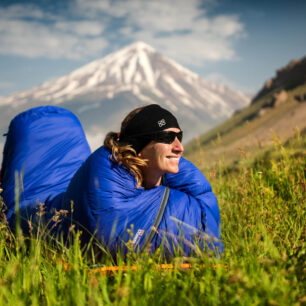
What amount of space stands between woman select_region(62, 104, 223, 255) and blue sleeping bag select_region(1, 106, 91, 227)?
0.94m

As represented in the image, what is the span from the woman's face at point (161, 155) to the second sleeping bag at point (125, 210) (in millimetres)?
175

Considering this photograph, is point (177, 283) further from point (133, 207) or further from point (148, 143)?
point (148, 143)

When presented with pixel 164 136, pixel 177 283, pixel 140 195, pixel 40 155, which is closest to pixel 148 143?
pixel 164 136

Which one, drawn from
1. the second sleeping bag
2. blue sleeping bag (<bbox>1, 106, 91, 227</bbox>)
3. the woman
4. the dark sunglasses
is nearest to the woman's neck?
the woman

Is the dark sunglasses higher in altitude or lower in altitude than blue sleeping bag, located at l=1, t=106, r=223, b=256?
higher

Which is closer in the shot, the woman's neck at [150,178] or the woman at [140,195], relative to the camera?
the woman at [140,195]

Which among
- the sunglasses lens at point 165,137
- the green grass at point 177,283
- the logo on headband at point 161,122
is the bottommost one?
the green grass at point 177,283

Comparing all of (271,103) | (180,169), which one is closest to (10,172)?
(180,169)

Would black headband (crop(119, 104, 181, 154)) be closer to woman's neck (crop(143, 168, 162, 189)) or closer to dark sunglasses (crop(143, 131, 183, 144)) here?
dark sunglasses (crop(143, 131, 183, 144))

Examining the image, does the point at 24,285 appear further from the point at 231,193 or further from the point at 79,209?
the point at 231,193

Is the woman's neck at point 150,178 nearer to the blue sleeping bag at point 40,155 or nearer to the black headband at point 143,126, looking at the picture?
the black headband at point 143,126

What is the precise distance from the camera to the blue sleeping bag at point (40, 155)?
3.41 m

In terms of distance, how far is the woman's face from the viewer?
2502mm

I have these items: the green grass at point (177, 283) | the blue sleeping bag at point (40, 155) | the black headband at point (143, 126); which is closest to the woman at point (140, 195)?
the black headband at point (143, 126)
